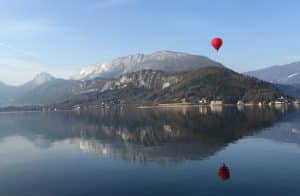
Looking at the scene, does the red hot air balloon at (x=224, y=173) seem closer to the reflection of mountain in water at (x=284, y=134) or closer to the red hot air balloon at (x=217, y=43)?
the reflection of mountain in water at (x=284, y=134)

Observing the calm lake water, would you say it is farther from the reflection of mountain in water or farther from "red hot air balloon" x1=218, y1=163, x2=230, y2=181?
the reflection of mountain in water

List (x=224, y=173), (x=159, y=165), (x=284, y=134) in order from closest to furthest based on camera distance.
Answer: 1. (x=224, y=173)
2. (x=159, y=165)
3. (x=284, y=134)

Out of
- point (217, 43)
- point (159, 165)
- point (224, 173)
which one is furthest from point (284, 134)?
point (224, 173)

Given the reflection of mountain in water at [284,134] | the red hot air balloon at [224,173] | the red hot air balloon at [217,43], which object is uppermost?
the red hot air balloon at [217,43]

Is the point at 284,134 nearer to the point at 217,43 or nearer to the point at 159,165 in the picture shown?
the point at 217,43

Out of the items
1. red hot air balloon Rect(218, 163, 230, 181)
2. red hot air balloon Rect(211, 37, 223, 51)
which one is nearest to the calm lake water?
red hot air balloon Rect(218, 163, 230, 181)

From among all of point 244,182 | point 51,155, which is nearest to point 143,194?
point 244,182

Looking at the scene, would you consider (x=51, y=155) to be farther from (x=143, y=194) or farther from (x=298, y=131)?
(x=298, y=131)

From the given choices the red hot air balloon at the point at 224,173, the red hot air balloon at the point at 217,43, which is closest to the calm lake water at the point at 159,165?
the red hot air balloon at the point at 224,173
